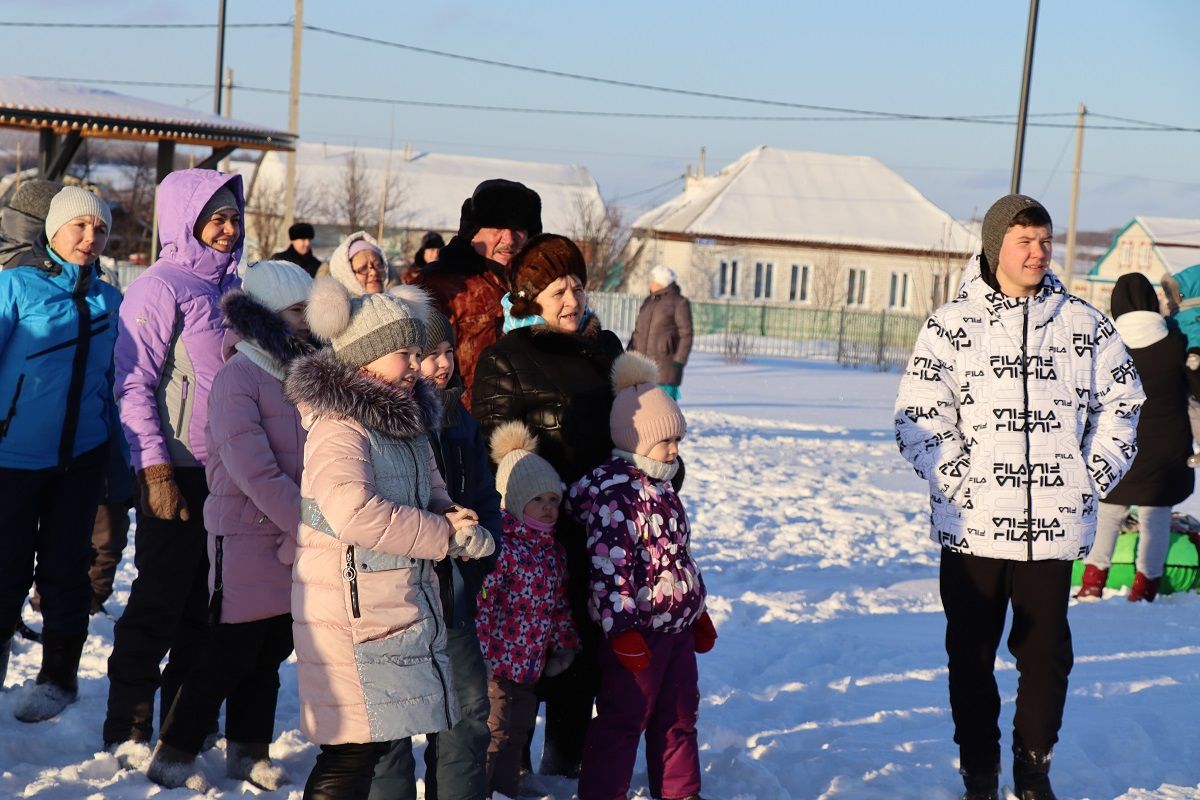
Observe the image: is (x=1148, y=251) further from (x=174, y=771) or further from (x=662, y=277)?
(x=174, y=771)

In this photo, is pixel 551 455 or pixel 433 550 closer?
pixel 433 550

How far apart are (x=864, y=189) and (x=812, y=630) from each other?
4521cm

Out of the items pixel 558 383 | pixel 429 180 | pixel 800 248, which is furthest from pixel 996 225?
pixel 429 180

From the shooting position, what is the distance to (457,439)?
362 cm

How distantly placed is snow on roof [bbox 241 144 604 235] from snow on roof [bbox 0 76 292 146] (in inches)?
1277

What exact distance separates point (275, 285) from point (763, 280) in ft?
141

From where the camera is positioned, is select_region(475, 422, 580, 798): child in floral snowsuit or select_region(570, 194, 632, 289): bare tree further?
select_region(570, 194, 632, 289): bare tree

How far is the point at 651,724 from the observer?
4055 mm

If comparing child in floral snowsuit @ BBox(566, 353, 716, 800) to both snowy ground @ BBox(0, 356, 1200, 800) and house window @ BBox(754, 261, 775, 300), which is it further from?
house window @ BBox(754, 261, 775, 300)

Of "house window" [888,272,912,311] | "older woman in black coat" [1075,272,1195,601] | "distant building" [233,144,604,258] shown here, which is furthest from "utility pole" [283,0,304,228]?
"house window" [888,272,912,311]

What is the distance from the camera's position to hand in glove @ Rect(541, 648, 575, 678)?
13.5ft

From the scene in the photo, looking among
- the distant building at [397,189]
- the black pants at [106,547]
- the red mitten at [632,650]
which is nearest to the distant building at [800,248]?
the distant building at [397,189]

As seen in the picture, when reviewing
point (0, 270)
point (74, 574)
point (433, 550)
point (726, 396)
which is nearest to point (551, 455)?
point (433, 550)

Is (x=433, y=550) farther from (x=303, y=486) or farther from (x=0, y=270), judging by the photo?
(x=0, y=270)
